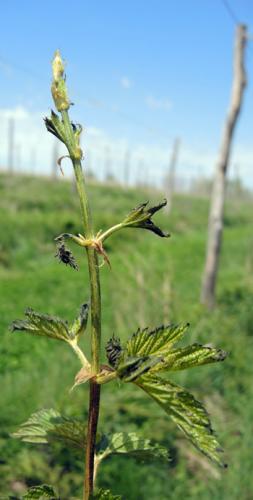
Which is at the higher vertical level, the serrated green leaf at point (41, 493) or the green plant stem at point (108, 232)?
the green plant stem at point (108, 232)

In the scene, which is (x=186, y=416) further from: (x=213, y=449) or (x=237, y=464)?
(x=237, y=464)

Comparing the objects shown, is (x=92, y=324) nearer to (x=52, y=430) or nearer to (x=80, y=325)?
(x=80, y=325)

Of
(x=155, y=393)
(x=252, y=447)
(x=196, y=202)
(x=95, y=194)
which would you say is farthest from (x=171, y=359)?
(x=196, y=202)

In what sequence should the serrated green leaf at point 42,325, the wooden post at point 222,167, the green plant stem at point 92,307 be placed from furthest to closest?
the wooden post at point 222,167
the serrated green leaf at point 42,325
the green plant stem at point 92,307

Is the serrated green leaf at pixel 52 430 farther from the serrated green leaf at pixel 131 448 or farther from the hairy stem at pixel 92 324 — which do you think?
the hairy stem at pixel 92 324

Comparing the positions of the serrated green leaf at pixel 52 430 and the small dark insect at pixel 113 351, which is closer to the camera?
the small dark insect at pixel 113 351

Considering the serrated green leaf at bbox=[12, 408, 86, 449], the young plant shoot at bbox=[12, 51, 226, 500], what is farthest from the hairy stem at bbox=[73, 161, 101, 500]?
the serrated green leaf at bbox=[12, 408, 86, 449]

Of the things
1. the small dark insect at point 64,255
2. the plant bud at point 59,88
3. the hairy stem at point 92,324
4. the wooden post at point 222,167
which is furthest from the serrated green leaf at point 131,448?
the wooden post at point 222,167
